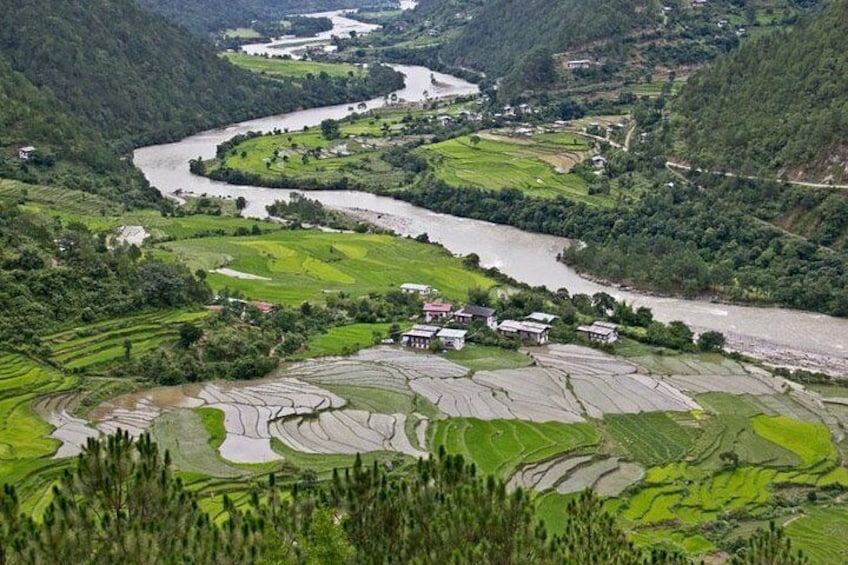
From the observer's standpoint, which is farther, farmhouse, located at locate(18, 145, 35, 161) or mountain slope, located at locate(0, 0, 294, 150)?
mountain slope, located at locate(0, 0, 294, 150)

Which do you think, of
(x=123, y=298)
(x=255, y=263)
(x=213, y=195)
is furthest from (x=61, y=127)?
(x=123, y=298)

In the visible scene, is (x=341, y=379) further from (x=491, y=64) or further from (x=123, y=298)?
(x=491, y=64)

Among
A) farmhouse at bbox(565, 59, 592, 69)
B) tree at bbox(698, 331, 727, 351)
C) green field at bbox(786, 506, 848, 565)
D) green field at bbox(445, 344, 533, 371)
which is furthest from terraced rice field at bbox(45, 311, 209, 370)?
farmhouse at bbox(565, 59, 592, 69)

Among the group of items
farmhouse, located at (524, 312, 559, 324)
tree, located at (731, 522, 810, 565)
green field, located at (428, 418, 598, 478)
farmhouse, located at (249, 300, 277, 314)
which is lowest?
green field, located at (428, 418, 598, 478)

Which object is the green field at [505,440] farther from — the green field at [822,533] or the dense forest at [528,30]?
the dense forest at [528,30]

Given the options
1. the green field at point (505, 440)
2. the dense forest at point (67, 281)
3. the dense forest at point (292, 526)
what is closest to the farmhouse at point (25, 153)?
the dense forest at point (67, 281)

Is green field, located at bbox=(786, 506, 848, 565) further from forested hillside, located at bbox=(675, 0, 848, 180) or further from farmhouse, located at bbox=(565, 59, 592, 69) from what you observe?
farmhouse, located at bbox=(565, 59, 592, 69)
